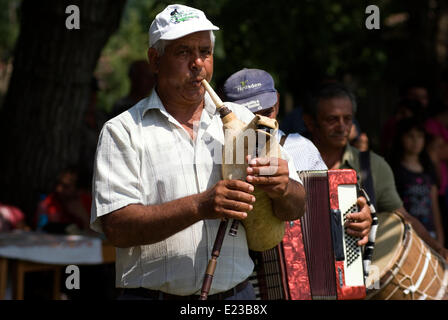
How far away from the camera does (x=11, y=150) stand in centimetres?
708

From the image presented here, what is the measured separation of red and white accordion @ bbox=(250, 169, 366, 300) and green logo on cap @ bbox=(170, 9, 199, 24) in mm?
1271

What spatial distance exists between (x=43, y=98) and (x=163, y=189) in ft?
14.5

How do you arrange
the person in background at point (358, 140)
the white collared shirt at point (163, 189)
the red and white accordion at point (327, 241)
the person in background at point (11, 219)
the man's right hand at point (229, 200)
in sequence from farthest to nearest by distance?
1. the person in background at point (11, 219)
2. the person in background at point (358, 140)
3. the red and white accordion at point (327, 241)
4. the white collared shirt at point (163, 189)
5. the man's right hand at point (229, 200)

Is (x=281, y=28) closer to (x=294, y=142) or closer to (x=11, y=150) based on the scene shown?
(x=11, y=150)

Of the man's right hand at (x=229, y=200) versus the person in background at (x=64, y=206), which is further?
the person in background at (x=64, y=206)

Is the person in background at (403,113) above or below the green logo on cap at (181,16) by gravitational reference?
above

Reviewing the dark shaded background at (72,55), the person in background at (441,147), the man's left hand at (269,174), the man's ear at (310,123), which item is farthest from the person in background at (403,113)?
the man's left hand at (269,174)

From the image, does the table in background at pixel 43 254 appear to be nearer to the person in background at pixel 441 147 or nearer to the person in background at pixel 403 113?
the person in background at pixel 403 113

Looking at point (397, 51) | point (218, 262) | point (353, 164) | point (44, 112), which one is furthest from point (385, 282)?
point (397, 51)

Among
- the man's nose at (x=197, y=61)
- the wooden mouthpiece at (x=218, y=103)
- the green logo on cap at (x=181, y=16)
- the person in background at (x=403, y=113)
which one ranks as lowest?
the wooden mouthpiece at (x=218, y=103)

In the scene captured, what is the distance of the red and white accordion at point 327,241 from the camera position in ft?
12.6

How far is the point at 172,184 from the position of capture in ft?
9.45

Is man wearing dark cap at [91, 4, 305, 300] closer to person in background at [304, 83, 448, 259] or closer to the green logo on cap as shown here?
the green logo on cap

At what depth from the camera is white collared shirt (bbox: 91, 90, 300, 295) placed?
9.40 ft
